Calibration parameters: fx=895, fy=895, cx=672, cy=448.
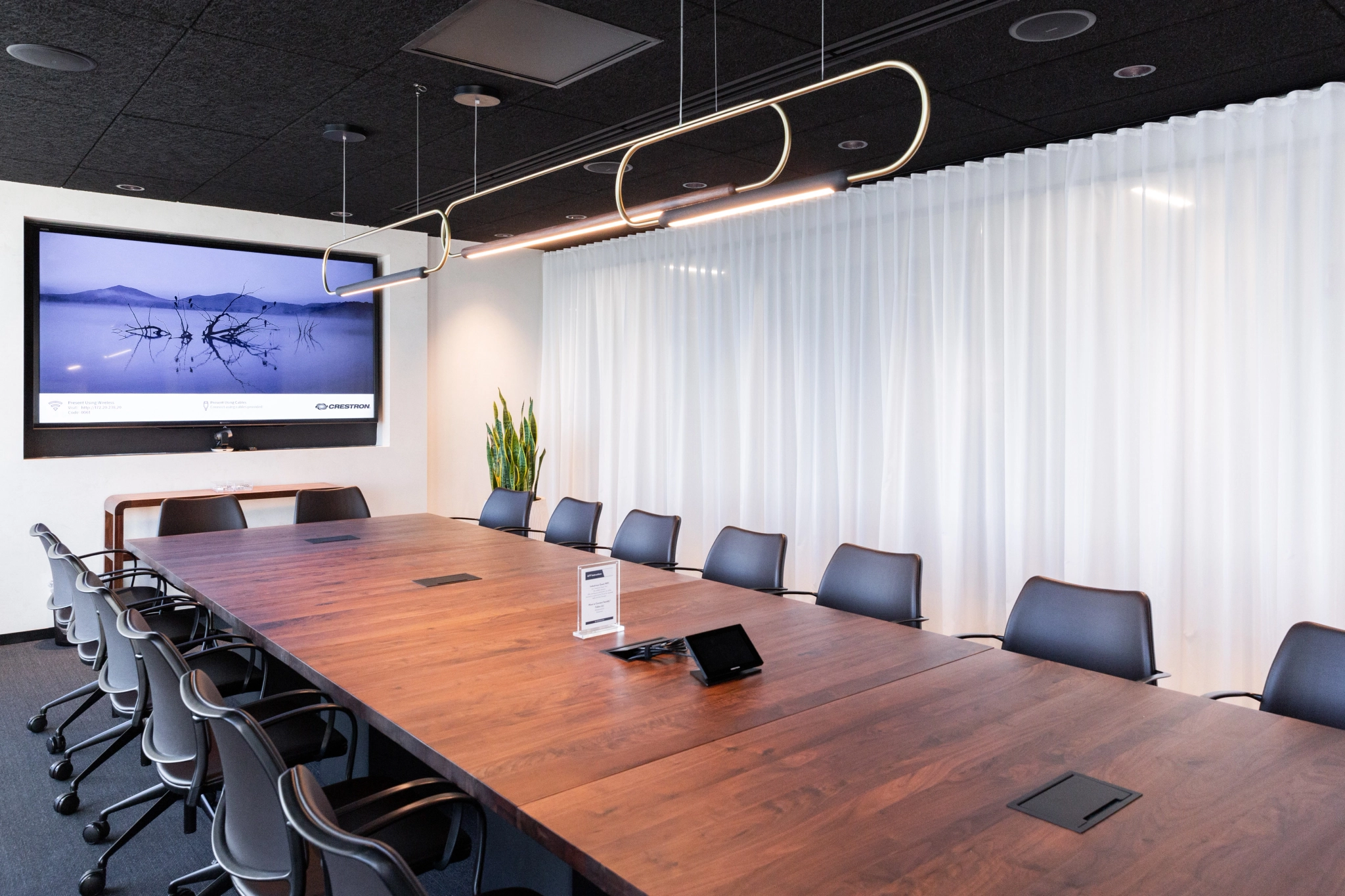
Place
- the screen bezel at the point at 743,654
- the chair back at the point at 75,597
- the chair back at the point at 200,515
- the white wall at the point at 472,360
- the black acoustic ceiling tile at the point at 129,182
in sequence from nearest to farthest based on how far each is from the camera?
the screen bezel at the point at 743,654 → the chair back at the point at 75,597 → the chair back at the point at 200,515 → the black acoustic ceiling tile at the point at 129,182 → the white wall at the point at 472,360

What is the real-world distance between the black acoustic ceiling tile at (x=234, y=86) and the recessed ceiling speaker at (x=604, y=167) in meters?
1.73

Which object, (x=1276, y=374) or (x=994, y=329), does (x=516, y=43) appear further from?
(x=1276, y=374)

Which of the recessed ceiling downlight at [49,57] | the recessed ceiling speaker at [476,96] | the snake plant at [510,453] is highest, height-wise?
the recessed ceiling speaker at [476,96]

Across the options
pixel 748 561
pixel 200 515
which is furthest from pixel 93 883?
pixel 200 515

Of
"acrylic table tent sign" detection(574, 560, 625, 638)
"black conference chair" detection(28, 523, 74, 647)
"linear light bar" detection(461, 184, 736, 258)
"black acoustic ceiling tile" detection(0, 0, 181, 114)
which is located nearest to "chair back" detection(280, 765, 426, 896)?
"acrylic table tent sign" detection(574, 560, 625, 638)

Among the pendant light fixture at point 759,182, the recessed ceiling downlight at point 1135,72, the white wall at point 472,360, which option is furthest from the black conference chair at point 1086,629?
the white wall at point 472,360

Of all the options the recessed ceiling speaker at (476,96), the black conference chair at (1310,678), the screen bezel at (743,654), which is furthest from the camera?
the recessed ceiling speaker at (476,96)

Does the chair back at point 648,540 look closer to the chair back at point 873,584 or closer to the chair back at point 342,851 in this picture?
the chair back at point 873,584

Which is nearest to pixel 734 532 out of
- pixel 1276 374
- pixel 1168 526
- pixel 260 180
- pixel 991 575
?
pixel 991 575

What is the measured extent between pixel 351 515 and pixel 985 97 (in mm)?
4943

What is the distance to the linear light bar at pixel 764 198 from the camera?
277cm

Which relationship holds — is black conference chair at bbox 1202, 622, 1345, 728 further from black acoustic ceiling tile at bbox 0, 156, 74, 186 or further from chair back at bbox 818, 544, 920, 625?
black acoustic ceiling tile at bbox 0, 156, 74, 186

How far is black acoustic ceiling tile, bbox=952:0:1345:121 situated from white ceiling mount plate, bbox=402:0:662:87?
5.65 ft

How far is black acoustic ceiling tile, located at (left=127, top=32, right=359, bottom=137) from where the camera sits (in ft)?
12.6
